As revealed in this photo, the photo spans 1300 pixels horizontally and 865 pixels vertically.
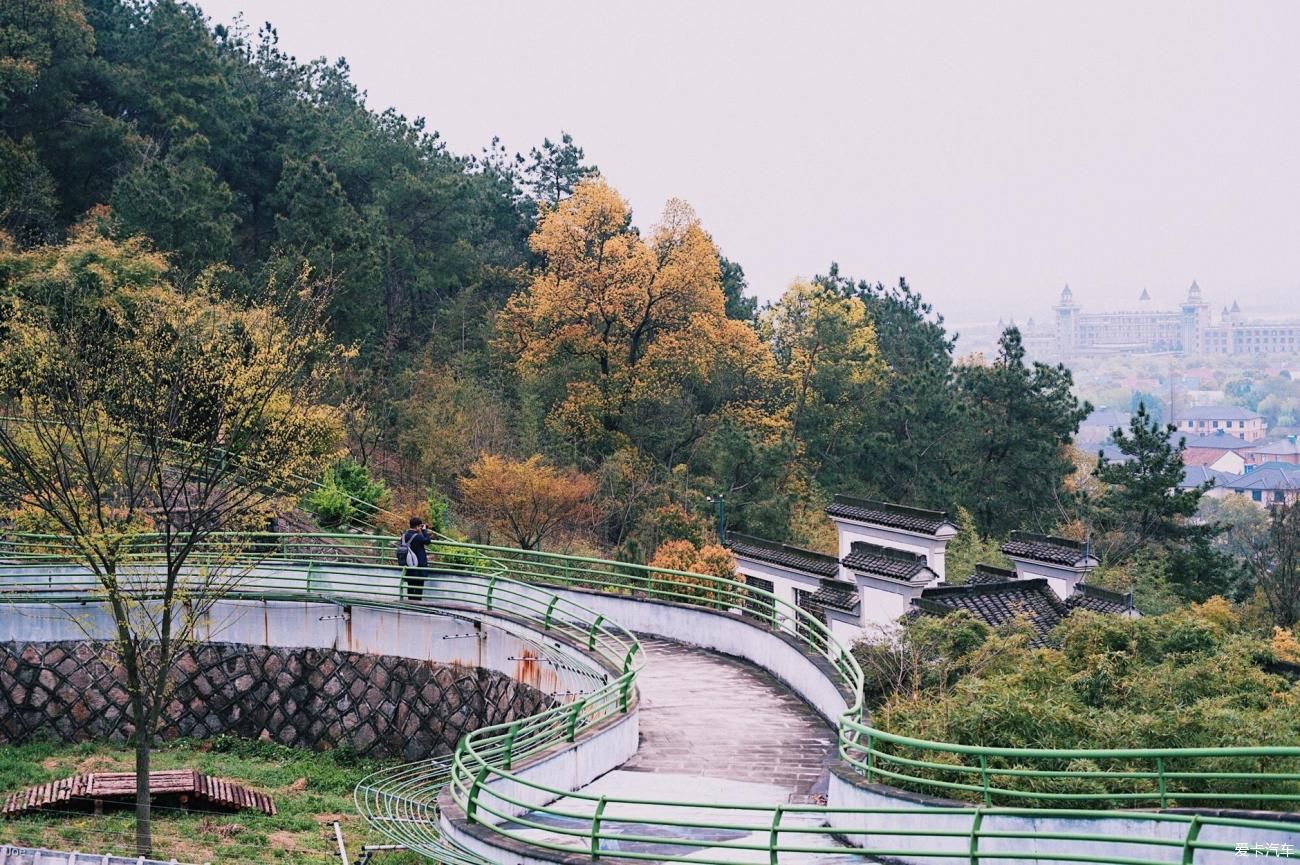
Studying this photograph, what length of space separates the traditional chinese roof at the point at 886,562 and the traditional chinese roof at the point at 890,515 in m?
0.99

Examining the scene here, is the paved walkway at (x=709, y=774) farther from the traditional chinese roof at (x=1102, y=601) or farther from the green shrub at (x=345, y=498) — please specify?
the traditional chinese roof at (x=1102, y=601)

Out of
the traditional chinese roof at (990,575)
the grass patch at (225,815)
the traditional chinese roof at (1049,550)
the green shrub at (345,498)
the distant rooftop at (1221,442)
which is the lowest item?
the grass patch at (225,815)

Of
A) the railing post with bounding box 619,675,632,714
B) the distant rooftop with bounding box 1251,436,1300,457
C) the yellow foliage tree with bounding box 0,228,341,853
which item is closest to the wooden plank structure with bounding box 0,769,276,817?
the yellow foliage tree with bounding box 0,228,341,853

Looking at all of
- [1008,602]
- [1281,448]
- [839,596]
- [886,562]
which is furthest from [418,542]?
[1281,448]

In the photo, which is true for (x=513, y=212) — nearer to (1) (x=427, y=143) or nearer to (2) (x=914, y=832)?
(1) (x=427, y=143)

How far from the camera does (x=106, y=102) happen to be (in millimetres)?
49438

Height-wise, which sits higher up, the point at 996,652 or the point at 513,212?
the point at 513,212

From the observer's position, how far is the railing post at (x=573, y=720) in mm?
15656

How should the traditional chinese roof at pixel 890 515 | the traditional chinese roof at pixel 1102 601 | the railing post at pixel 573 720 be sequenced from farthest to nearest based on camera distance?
the traditional chinese roof at pixel 890 515 → the traditional chinese roof at pixel 1102 601 → the railing post at pixel 573 720

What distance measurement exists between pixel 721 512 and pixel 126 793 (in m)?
22.9

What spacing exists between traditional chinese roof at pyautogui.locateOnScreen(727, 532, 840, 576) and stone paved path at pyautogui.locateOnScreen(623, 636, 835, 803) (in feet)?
41.8

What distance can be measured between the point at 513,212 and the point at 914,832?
53194 millimetres

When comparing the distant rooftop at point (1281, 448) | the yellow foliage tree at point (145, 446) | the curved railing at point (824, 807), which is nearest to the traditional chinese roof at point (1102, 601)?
the curved railing at point (824, 807)

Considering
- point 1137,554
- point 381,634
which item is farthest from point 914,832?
point 1137,554
